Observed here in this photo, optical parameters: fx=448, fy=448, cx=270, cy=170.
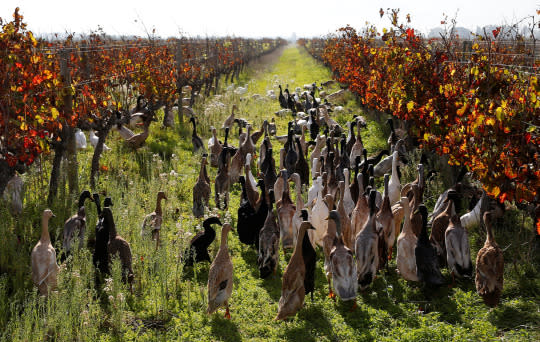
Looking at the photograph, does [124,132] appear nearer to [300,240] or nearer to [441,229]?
[300,240]

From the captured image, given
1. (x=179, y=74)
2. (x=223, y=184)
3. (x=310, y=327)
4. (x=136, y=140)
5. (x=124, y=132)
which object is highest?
(x=179, y=74)

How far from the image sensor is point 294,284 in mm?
6082

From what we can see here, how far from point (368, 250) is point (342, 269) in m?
0.68

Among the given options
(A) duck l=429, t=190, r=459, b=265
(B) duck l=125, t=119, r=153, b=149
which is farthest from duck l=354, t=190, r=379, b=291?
(B) duck l=125, t=119, r=153, b=149

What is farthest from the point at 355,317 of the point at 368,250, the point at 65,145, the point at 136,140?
the point at 136,140

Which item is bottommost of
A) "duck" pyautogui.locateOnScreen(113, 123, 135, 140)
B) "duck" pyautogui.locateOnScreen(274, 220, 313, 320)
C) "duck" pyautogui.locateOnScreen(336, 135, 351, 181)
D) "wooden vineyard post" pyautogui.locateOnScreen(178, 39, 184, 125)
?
"duck" pyautogui.locateOnScreen(274, 220, 313, 320)

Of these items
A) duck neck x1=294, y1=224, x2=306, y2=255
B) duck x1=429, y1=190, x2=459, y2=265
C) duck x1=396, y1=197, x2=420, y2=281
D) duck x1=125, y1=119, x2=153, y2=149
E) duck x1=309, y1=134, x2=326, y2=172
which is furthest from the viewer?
duck x1=125, y1=119, x2=153, y2=149

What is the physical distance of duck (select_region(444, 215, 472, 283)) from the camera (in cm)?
671

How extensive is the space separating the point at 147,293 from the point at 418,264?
4.17 m

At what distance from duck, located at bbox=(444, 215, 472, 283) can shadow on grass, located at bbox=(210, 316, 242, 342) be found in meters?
3.40

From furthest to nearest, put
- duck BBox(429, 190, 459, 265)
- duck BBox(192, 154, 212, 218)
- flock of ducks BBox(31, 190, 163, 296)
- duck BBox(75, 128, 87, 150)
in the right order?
1. duck BBox(75, 128, 87, 150)
2. duck BBox(192, 154, 212, 218)
3. duck BBox(429, 190, 459, 265)
4. flock of ducks BBox(31, 190, 163, 296)

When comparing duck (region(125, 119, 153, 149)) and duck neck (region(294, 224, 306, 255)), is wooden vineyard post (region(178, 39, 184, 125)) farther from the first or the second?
duck neck (region(294, 224, 306, 255))

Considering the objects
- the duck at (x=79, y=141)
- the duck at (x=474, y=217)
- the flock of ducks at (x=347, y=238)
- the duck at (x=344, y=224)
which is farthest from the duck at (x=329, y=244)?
the duck at (x=79, y=141)

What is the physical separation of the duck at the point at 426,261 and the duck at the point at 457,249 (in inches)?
16.5
